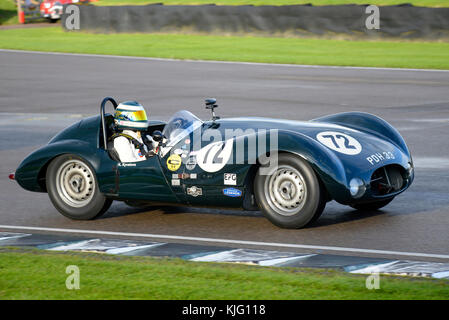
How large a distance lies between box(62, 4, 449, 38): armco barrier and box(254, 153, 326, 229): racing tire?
2329 cm

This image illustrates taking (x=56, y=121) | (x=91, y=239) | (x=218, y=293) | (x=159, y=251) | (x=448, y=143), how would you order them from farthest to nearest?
(x=56, y=121)
(x=448, y=143)
(x=91, y=239)
(x=159, y=251)
(x=218, y=293)

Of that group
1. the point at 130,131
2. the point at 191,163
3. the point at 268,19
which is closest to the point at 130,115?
the point at 130,131

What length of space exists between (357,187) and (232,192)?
117 cm

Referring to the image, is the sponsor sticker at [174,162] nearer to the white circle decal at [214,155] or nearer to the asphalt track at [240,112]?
the white circle decal at [214,155]

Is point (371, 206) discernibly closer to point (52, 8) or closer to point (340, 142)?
point (340, 142)

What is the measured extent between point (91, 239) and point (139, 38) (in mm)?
30602

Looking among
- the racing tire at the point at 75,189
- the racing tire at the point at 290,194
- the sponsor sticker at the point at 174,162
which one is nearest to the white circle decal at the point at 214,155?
the sponsor sticker at the point at 174,162

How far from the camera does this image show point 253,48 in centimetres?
3328

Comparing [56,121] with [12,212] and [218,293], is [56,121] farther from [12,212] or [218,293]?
[218,293]

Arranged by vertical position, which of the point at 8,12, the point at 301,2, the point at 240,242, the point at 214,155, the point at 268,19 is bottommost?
the point at 240,242

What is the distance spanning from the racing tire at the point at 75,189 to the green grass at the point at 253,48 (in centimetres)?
A: 1922

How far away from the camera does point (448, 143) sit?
13508 mm
